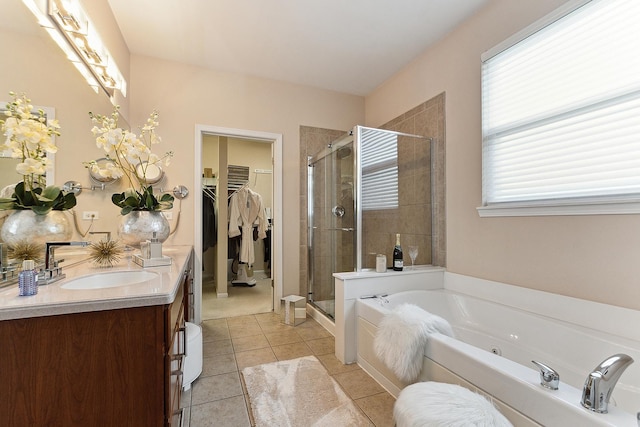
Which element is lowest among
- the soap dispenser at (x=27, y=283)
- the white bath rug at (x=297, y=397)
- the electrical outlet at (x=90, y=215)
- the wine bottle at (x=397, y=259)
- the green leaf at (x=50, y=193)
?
the white bath rug at (x=297, y=397)

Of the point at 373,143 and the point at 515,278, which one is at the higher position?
the point at 373,143

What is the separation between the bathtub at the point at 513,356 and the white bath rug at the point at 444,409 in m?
0.13

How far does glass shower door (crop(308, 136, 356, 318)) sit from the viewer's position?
2.59 metres

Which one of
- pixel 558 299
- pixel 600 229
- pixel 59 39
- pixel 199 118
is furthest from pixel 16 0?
pixel 558 299

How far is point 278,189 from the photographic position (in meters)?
3.18

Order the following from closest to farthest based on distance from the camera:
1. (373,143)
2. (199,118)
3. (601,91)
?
1. (601,91)
2. (373,143)
3. (199,118)

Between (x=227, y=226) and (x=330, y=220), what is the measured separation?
5.81ft

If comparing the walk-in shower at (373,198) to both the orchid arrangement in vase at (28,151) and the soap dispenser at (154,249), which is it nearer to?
the soap dispenser at (154,249)

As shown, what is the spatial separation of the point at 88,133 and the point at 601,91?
2.84m

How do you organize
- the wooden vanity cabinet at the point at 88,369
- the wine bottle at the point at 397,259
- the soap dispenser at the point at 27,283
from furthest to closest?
the wine bottle at the point at 397,259 < the soap dispenser at the point at 27,283 < the wooden vanity cabinet at the point at 88,369

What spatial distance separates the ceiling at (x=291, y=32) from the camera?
210cm

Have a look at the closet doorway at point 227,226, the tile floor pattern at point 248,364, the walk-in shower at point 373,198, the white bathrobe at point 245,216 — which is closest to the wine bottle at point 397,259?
the walk-in shower at point 373,198

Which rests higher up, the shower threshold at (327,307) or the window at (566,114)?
the window at (566,114)

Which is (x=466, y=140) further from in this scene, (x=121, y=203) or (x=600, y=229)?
(x=121, y=203)
